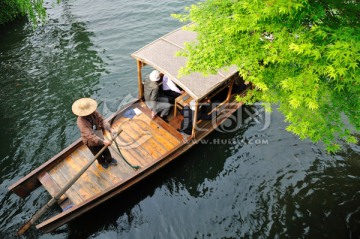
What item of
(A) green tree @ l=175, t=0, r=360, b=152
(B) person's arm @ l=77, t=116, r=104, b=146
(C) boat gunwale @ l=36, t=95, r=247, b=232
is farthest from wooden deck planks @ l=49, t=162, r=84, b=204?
(A) green tree @ l=175, t=0, r=360, b=152

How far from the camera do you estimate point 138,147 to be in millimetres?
9625

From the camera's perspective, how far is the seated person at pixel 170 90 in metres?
10.4

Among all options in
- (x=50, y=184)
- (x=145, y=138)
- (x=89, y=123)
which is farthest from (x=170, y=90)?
(x=50, y=184)

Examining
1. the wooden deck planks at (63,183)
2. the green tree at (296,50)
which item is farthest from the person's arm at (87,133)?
the green tree at (296,50)

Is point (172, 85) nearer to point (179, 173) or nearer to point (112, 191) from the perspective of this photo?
point (179, 173)

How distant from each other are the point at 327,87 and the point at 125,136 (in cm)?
668

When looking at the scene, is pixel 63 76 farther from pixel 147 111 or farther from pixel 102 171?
pixel 102 171

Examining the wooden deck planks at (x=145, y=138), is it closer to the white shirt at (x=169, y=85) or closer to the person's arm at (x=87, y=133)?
the white shirt at (x=169, y=85)

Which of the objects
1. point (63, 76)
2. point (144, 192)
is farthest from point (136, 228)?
point (63, 76)

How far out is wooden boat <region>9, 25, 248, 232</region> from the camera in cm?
810

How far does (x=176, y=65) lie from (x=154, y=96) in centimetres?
165

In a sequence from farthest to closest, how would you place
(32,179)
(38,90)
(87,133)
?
(38,90) < (32,179) < (87,133)

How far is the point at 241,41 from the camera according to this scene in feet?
21.9

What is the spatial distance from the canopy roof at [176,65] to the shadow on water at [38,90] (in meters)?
4.81
